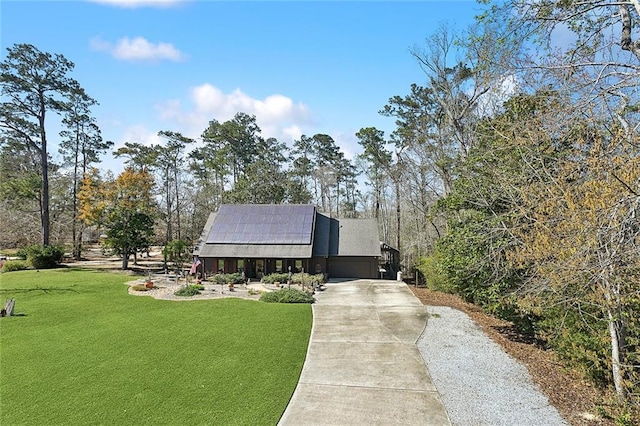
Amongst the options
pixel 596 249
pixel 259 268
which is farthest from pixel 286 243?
pixel 596 249

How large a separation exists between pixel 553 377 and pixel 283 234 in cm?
1876

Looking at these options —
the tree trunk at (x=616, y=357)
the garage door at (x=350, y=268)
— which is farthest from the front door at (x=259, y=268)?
the tree trunk at (x=616, y=357)

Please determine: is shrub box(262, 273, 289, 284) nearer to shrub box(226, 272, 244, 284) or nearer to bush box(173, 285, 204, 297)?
shrub box(226, 272, 244, 284)

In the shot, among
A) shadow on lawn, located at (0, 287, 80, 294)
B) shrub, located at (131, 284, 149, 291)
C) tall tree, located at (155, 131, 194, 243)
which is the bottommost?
shadow on lawn, located at (0, 287, 80, 294)

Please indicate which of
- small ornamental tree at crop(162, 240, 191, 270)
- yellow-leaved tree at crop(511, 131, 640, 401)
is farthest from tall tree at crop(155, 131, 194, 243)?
yellow-leaved tree at crop(511, 131, 640, 401)

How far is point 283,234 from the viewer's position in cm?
2558

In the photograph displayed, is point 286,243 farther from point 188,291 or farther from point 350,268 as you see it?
point 188,291

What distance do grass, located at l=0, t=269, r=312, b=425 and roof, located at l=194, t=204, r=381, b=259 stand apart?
7.66 m

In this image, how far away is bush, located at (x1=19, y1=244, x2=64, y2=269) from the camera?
28141 millimetres

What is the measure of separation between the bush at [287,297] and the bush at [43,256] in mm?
21563

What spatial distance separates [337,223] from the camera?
93.4 feet

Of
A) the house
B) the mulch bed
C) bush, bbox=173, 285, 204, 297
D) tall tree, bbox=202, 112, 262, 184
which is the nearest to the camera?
the mulch bed

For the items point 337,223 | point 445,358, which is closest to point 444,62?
point 337,223

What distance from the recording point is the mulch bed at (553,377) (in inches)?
292
